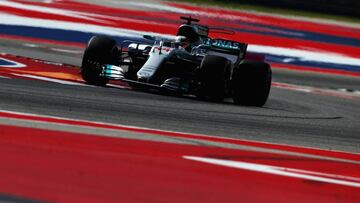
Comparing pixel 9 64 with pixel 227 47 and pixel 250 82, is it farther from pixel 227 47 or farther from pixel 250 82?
pixel 250 82

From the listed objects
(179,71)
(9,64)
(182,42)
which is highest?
(182,42)

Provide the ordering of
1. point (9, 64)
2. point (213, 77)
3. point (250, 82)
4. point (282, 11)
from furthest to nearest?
point (282, 11)
point (9, 64)
point (250, 82)
point (213, 77)

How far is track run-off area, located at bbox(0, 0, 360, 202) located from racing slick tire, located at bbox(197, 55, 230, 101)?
0.65 feet

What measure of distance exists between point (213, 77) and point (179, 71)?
21.7 inches

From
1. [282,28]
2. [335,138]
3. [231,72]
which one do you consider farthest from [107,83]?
[282,28]

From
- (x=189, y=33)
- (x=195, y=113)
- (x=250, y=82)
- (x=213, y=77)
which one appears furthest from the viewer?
(x=189, y=33)

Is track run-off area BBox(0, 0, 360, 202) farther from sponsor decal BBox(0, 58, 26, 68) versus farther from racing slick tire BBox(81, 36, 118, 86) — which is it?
racing slick tire BBox(81, 36, 118, 86)

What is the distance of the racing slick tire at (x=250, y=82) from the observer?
33.4 ft

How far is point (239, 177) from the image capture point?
548 cm

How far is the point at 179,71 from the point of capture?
10320mm

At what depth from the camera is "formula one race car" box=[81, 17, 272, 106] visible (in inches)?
392

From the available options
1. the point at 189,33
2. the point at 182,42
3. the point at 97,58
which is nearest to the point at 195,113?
the point at 97,58

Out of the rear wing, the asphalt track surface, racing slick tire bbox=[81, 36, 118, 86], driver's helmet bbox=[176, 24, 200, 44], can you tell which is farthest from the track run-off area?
driver's helmet bbox=[176, 24, 200, 44]

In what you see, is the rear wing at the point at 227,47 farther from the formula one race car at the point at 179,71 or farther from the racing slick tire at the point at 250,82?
the racing slick tire at the point at 250,82
